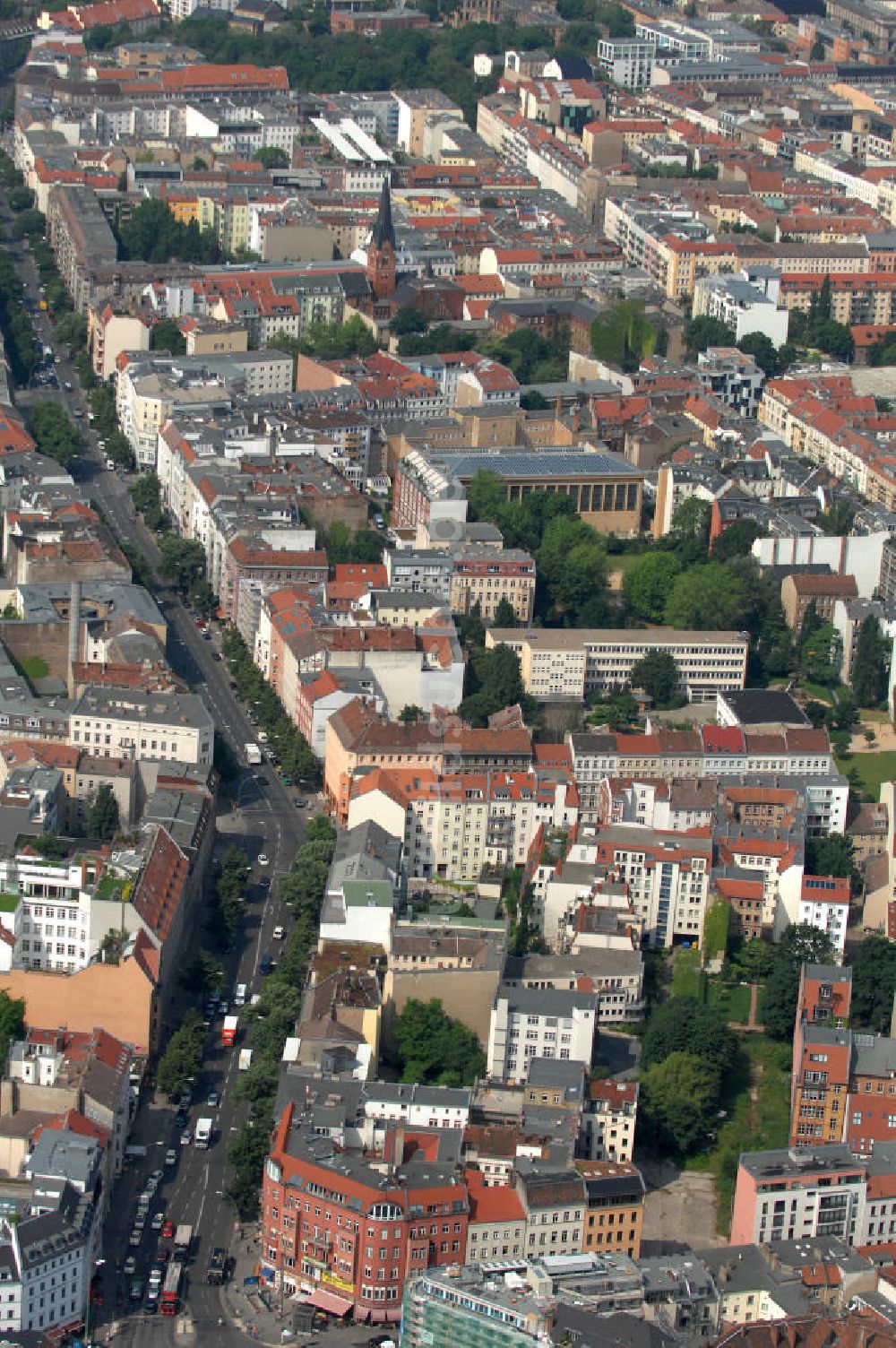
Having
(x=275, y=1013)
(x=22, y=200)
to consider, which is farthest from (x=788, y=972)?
(x=22, y=200)

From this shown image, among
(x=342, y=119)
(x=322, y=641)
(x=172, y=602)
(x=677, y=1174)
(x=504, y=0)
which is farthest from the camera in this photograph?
(x=504, y=0)

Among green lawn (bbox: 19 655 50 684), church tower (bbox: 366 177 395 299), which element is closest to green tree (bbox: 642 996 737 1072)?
green lawn (bbox: 19 655 50 684)

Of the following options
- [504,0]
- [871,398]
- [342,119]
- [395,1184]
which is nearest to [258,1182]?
[395,1184]

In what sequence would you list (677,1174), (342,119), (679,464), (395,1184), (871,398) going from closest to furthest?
(395,1184), (677,1174), (679,464), (871,398), (342,119)

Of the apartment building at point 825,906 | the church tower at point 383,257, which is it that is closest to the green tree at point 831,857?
the apartment building at point 825,906

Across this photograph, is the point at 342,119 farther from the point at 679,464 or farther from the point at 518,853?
the point at 518,853

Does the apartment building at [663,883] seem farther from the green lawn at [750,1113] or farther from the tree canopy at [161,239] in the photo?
the tree canopy at [161,239]
